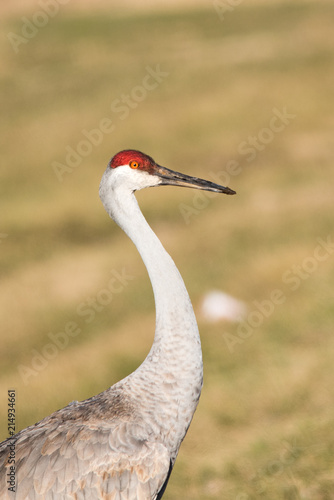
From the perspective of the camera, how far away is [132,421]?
5.28 m

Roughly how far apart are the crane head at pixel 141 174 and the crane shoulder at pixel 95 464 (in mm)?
1702

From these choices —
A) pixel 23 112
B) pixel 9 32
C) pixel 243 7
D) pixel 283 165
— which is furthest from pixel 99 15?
pixel 283 165

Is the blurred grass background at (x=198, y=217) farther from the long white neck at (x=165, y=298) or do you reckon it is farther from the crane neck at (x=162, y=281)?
the crane neck at (x=162, y=281)

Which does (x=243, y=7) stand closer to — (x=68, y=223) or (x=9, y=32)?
(x=9, y=32)

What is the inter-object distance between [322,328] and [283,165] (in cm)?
776

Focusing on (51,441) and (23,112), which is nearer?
(51,441)

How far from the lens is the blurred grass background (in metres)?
9.50

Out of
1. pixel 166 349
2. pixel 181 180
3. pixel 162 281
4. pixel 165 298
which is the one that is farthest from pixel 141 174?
pixel 166 349

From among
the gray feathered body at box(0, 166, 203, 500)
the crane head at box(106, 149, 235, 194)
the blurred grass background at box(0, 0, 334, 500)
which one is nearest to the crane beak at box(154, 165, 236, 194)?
the crane head at box(106, 149, 235, 194)

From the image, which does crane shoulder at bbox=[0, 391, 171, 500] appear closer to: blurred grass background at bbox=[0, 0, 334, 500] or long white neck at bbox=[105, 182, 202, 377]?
long white neck at bbox=[105, 182, 202, 377]

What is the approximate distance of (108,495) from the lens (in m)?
5.24

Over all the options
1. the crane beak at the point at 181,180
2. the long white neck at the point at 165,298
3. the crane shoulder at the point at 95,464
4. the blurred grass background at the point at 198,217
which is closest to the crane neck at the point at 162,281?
the long white neck at the point at 165,298

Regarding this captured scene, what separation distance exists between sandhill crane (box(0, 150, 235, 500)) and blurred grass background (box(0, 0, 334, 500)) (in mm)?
2546

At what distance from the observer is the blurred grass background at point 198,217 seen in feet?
31.2
